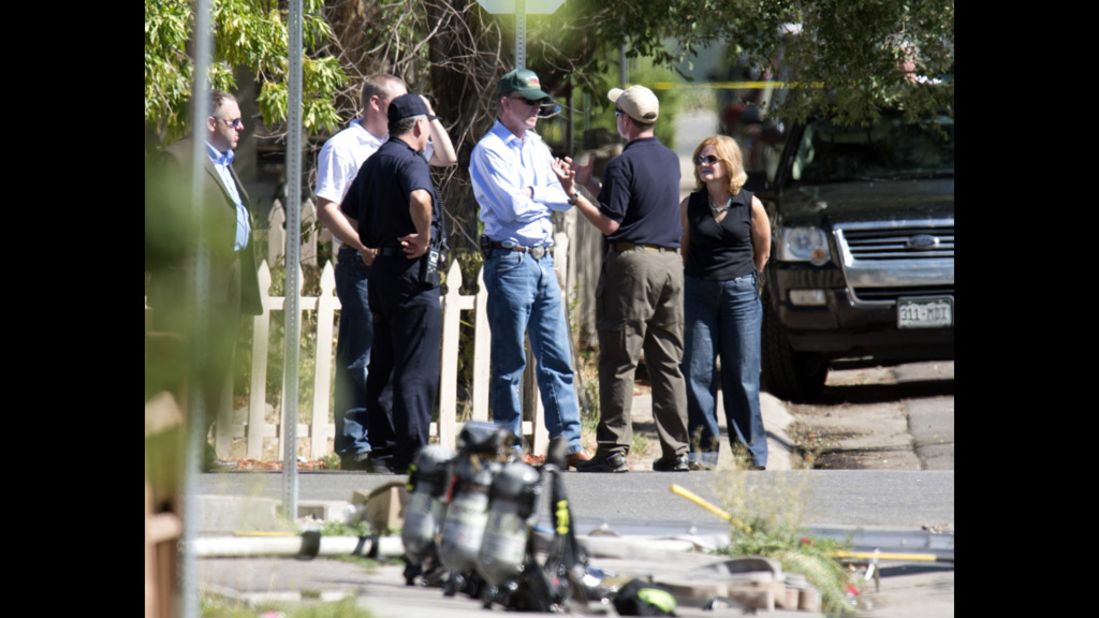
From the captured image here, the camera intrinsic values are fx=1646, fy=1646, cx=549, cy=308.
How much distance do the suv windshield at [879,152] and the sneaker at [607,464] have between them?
14.9ft

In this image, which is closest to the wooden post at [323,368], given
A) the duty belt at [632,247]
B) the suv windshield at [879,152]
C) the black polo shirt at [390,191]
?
the black polo shirt at [390,191]

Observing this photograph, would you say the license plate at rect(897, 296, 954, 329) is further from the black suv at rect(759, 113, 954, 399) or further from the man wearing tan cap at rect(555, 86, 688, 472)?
the man wearing tan cap at rect(555, 86, 688, 472)

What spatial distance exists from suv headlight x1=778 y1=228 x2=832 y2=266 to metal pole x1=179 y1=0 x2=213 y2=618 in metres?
6.92

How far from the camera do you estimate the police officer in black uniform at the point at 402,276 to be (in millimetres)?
5332

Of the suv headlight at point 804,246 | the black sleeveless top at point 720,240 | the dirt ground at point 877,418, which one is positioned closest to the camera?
the black sleeveless top at point 720,240

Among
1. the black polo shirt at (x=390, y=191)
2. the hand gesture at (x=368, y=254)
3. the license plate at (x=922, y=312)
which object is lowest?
the license plate at (x=922, y=312)

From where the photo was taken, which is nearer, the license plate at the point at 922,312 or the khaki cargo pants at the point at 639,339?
the khaki cargo pants at the point at 639,339

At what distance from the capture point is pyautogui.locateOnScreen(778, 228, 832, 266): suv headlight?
10.2 m

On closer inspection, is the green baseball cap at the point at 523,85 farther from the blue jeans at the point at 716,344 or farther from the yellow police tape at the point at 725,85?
the yellow police tape at the point at 725,85
